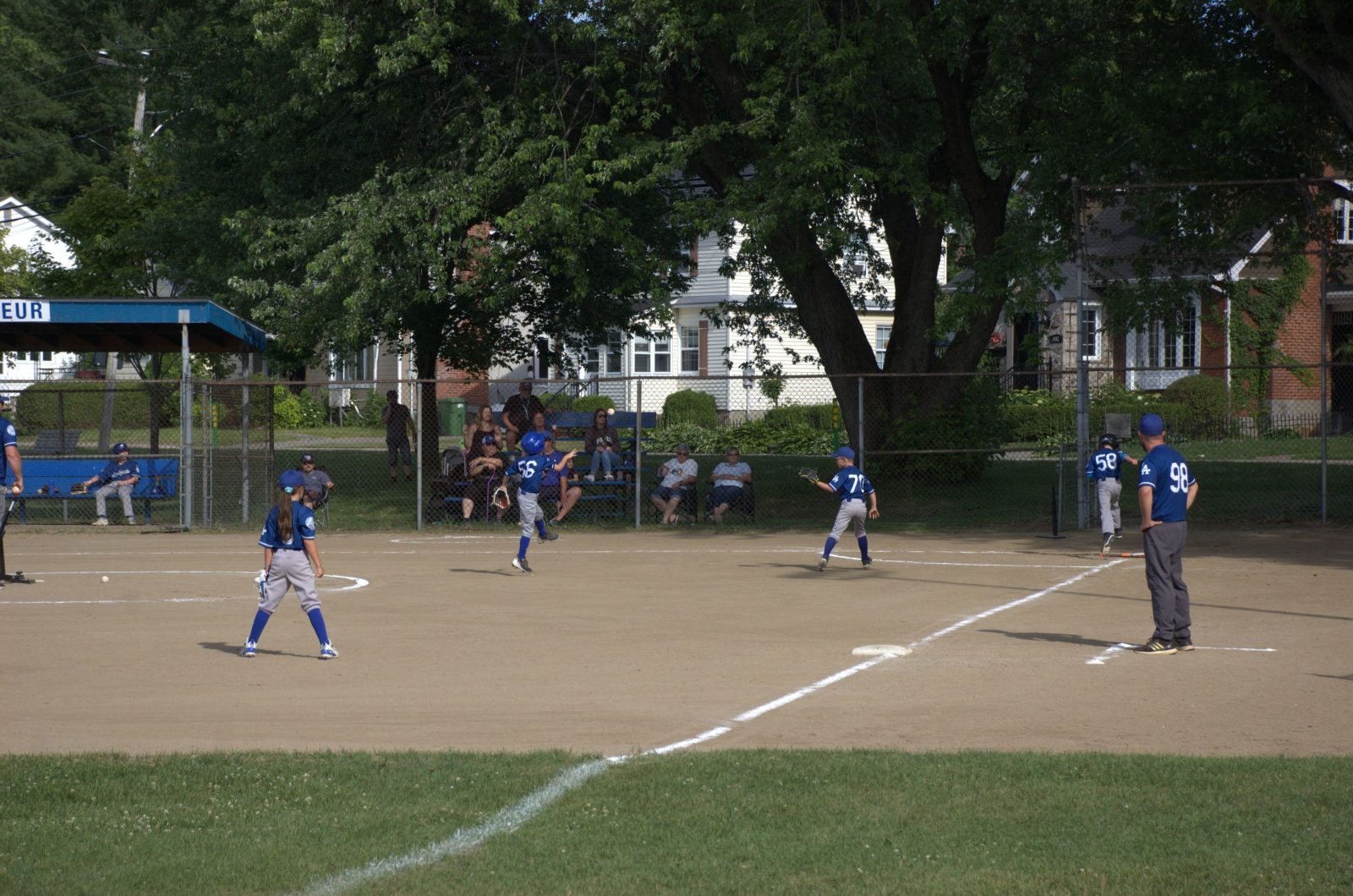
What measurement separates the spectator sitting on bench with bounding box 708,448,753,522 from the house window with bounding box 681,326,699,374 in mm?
29629

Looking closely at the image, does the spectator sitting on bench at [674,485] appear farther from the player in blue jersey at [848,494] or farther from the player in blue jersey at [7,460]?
the player in blue jersey at [7,460]

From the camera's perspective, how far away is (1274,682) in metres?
10.5

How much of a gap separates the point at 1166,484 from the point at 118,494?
61.0 feet

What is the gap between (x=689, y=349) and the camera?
178 feet

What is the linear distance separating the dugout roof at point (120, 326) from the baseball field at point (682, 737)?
773cm

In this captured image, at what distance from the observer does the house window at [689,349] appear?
54.0 m

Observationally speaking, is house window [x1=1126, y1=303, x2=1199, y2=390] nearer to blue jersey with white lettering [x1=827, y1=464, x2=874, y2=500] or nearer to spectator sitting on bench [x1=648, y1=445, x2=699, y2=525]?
spectator sitting on bench [x1=648, y1=445, x2=699, y2=525]

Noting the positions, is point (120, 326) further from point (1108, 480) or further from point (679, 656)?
point (679, 656)

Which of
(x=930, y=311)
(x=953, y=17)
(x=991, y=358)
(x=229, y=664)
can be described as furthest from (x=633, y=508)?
(x=991, y=358)

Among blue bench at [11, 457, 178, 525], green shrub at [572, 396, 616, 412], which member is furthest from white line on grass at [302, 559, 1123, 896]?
green shrub at [572, 396, 616, 412]

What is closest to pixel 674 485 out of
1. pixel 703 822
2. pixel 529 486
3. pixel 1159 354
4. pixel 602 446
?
pixel 602 446

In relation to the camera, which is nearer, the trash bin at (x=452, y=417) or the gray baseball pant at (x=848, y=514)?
the gray baseball pant at (x=848, y=514)

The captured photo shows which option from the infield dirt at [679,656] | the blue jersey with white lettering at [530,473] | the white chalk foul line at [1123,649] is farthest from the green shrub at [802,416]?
the white chalk foul line at [1123,649]

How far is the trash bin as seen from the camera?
4556cm
